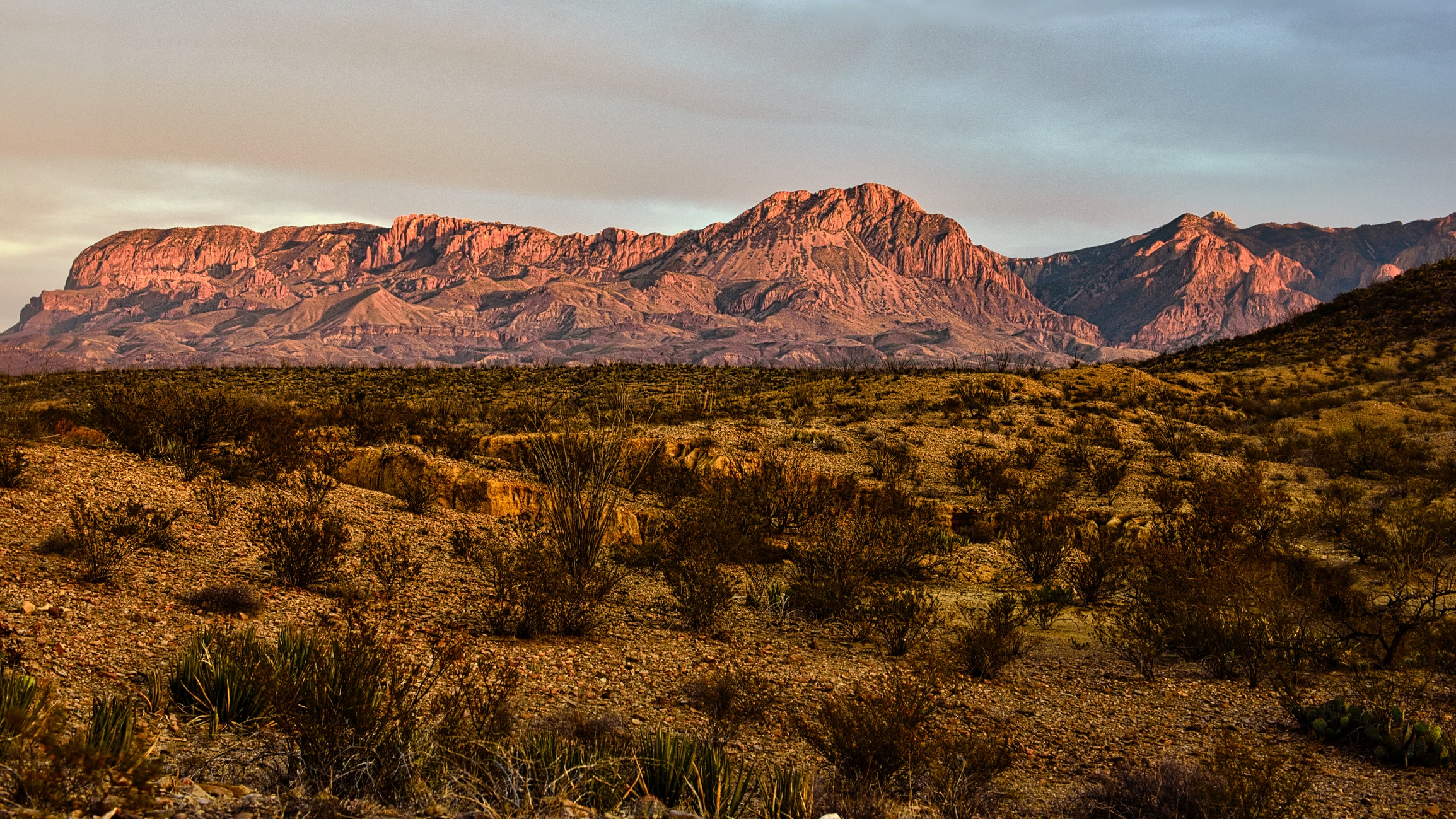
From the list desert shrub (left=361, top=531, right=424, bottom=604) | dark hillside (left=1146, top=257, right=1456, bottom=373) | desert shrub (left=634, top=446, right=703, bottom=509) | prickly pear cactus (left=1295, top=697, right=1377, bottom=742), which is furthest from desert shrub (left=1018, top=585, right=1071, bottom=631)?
dark hillside (left=1146, top=257, right=1456, bottom=373)

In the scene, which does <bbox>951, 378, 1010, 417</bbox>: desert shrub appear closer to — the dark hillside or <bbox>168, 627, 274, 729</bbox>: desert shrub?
the dark hillside

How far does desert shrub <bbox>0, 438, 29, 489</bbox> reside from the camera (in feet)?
32.7

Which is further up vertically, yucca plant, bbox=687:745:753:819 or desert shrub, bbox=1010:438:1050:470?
desert shrub, bbox=1010:438:1050:470

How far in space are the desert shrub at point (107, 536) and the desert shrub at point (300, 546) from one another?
3.10ft

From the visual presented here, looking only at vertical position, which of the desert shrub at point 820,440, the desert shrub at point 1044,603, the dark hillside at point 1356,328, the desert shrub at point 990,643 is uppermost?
the dark hillside at point 1356,328

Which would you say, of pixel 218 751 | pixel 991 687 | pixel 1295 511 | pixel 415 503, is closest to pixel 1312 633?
pixel 991 687

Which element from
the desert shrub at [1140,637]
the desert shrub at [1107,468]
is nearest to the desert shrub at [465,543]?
the desert shrub at [1140,637]

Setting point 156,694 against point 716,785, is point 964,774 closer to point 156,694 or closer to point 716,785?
point 716,785

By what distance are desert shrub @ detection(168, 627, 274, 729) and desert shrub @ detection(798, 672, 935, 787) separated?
354cm

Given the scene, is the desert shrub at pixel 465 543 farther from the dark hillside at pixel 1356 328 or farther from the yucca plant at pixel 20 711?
the dark hillside at pixel 1356 328

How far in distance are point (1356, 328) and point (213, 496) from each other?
42.4 m

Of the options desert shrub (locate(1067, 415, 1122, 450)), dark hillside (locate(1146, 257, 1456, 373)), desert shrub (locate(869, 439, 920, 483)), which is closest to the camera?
desert shrub (locate(869, 439, 920, 483))

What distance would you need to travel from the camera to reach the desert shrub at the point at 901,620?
888 centimetres

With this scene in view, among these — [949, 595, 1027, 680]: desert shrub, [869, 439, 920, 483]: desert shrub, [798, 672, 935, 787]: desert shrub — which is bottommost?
[949, 595, 1027, 680]: desert shrub
